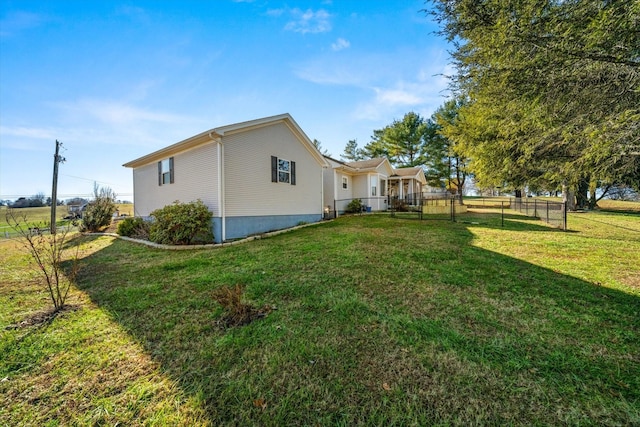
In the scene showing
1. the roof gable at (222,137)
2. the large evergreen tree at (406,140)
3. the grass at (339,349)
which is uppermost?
the large evergreen tree at (406,140)

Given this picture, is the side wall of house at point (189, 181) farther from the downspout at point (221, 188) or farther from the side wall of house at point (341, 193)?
the side wall of house at point (341, 193)

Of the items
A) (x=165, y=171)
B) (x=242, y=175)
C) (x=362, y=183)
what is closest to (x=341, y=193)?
(x=362, y=183)

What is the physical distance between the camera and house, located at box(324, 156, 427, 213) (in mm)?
16094

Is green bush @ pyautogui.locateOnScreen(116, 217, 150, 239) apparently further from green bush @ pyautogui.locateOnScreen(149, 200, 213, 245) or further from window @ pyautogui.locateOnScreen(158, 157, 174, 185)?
green bush @ pyautogui.locateOnScreen(149, 200, 213, 245)

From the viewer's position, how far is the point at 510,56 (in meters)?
4.97

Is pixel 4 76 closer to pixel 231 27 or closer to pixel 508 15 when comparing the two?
pixel 231 27

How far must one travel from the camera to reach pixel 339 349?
2443 mm

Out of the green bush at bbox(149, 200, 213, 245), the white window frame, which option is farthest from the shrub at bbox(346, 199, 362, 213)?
the green bush at bbox(149, 200, 213, 245)

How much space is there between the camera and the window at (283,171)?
34.0ft

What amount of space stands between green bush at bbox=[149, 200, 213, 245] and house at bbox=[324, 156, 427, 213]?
832cm

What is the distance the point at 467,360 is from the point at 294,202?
9.87 meters

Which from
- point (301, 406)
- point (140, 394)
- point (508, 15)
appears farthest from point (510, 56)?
point (140, 394)

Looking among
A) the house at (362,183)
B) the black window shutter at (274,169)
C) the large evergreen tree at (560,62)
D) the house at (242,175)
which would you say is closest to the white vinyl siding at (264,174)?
the house at (242,175)

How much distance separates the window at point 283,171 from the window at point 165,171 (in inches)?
172
